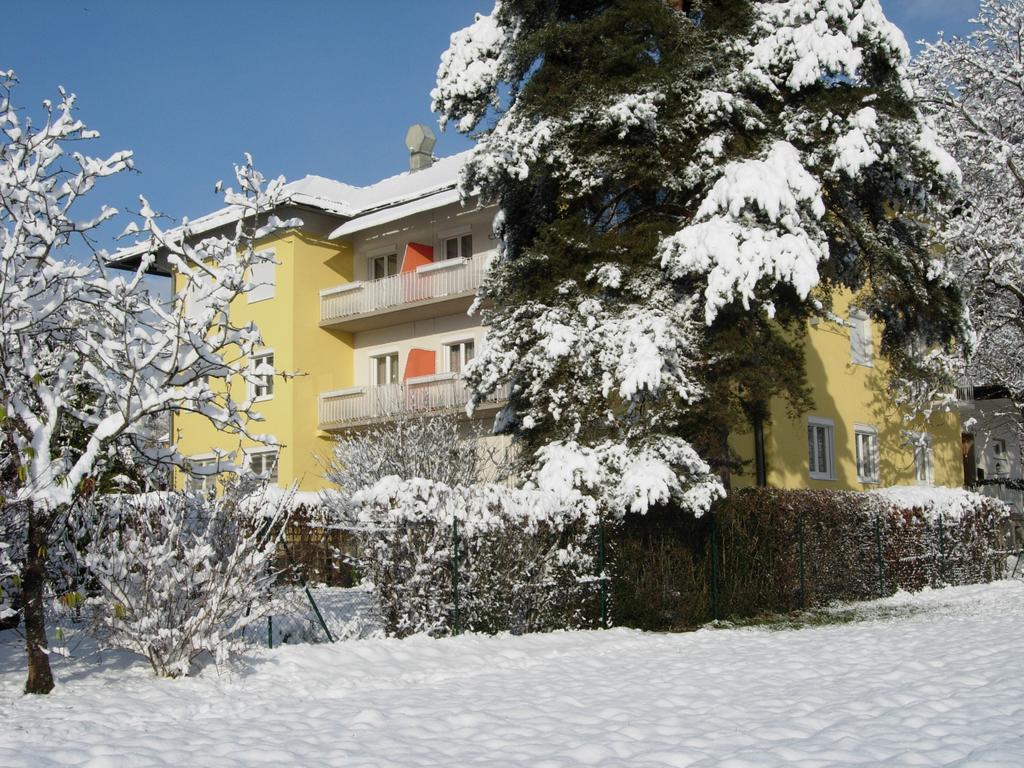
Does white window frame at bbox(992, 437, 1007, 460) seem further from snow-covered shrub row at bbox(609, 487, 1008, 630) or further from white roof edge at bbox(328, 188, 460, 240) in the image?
white roof edge at bbox(328, 188, 460, 240)

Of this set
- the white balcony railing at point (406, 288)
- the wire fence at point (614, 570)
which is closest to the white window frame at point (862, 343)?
the wire fence at point (614, 570)

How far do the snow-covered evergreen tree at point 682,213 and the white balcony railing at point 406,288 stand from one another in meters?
9.23

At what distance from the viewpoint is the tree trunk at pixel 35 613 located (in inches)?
373

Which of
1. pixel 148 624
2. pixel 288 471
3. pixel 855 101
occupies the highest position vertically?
pixel 855 101

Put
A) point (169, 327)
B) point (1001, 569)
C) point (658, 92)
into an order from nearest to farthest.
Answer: point (169, 327)
point (658, 92)
point (1001, 569)

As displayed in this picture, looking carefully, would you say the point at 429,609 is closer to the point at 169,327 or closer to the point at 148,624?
the point at 148,624

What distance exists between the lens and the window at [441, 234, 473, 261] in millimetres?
30688

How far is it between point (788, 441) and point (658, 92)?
11.9 metres

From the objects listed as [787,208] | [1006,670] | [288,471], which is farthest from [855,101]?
[288,471]

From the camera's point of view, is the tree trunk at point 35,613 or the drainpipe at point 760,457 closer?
the tree trunk at point 35,613

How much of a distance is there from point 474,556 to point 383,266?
1996cm

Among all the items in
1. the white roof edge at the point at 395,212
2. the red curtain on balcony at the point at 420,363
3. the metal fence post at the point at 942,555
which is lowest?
the metal fence post at the point at 942,555

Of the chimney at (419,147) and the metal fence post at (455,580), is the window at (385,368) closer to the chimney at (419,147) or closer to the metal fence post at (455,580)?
the chimney at (419,147)

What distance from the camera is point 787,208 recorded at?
1595 centimetres
